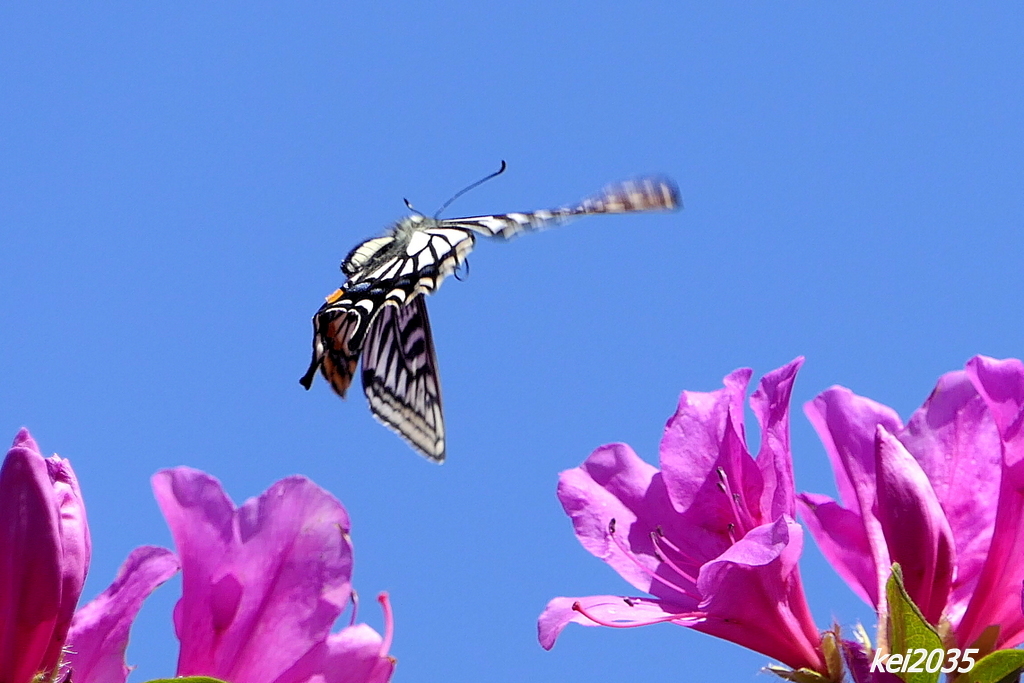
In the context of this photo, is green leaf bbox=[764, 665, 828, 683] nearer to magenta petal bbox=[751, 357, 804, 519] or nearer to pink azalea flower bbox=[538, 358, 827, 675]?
pink azalea flower bbox=[538, 358, 827, 675]

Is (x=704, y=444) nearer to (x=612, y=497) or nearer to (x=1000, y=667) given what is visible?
(x=612, y=497)

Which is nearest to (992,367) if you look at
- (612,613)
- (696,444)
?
(696,444)

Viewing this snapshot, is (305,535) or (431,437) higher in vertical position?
(431,437)

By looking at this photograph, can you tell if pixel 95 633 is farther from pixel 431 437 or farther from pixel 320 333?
pixel 431 437

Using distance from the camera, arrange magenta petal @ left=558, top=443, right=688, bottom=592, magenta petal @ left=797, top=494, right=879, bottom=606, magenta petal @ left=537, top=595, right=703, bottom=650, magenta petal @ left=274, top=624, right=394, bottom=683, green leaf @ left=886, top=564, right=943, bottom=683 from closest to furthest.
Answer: green leaf @ left=886, top=564, right=943, bottom=683 → magenta petal @ left=274, top=624, right=394, bottom=683 → magenta petal @ left=537, top=595, right=703, bottom=650 → magenta petal @ left=797, top=494, right=879, bottom=606 → magenta petal @ left=558, top=443, right=688, bottom=592

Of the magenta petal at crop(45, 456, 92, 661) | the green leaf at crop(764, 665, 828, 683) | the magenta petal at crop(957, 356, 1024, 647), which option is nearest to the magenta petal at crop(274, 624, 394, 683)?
the magenta petal at crop(45, 456, 92, 661)

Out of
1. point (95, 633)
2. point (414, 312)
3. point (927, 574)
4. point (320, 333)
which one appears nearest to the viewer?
point (95, 633)
